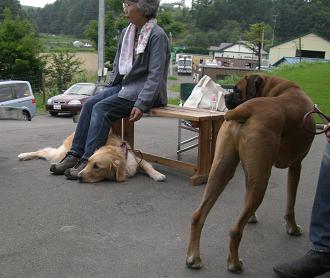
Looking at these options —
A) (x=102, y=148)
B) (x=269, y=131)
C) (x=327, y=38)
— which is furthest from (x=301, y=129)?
(x=327, y=38)

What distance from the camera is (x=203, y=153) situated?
5.04 metres

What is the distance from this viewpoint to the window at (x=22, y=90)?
17.9m

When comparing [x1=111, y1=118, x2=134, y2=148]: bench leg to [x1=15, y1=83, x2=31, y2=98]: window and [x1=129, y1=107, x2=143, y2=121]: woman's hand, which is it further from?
[x1=15, y1=83, x2=31, y2=98]: window

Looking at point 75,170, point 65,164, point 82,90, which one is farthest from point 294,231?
point 82,90

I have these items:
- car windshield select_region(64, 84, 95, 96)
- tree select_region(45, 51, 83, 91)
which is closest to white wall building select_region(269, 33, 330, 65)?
tree select_region(45, 51, 83, 91)

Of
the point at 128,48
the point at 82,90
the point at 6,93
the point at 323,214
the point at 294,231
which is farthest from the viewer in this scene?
the point at 82,90

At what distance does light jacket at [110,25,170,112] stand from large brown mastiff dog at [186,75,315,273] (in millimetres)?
1874

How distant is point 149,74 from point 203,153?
3.56 ft

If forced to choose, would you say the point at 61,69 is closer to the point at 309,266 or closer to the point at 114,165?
the point at 114,165

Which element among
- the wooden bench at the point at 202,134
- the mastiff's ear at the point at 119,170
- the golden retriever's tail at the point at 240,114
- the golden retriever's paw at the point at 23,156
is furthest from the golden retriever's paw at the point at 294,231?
the golden retriever's paw at the point at 23,156

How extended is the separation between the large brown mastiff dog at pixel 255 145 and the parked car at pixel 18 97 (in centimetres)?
1513

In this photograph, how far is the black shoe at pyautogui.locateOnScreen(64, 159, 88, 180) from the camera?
4930 mm

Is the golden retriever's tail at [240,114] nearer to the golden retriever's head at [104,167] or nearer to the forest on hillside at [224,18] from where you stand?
the golden retriever's head at [104,167]

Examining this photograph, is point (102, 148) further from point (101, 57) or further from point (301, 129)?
point (101, 57)
